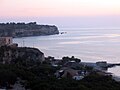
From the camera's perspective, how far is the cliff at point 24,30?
43700 mm

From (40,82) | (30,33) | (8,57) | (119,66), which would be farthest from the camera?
(30,33)

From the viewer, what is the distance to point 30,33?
49188mm

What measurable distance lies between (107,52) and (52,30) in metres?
27.6

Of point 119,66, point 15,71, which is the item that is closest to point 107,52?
point 119,66

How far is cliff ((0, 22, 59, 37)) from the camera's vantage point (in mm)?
43700

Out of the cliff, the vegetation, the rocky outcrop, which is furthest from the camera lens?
the cliff

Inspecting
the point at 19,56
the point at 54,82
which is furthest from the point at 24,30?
the point at 54,82

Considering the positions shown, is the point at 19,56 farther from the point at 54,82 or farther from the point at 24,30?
the point at 24,30

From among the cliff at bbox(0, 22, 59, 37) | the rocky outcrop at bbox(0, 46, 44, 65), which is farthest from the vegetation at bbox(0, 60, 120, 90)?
the cliff at bbox(0, 22, 59, 37)

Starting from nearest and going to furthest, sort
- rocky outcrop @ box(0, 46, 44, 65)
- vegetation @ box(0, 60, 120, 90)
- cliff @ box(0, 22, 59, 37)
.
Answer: vegetation @ box(0, 60, 120, 90) → rocky outcrop @ box(0, 46, 44, 65) → cliff @ box(0, 22, 59, 37)

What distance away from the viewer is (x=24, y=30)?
4828cm

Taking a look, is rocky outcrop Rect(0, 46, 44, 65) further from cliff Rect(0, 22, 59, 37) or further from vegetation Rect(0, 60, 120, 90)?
cliff Rect(0, 22, 59, 37)

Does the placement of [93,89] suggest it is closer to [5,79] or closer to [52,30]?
[5,79]

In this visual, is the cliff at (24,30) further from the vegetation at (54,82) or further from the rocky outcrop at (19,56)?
the vegetation at (54,82)
